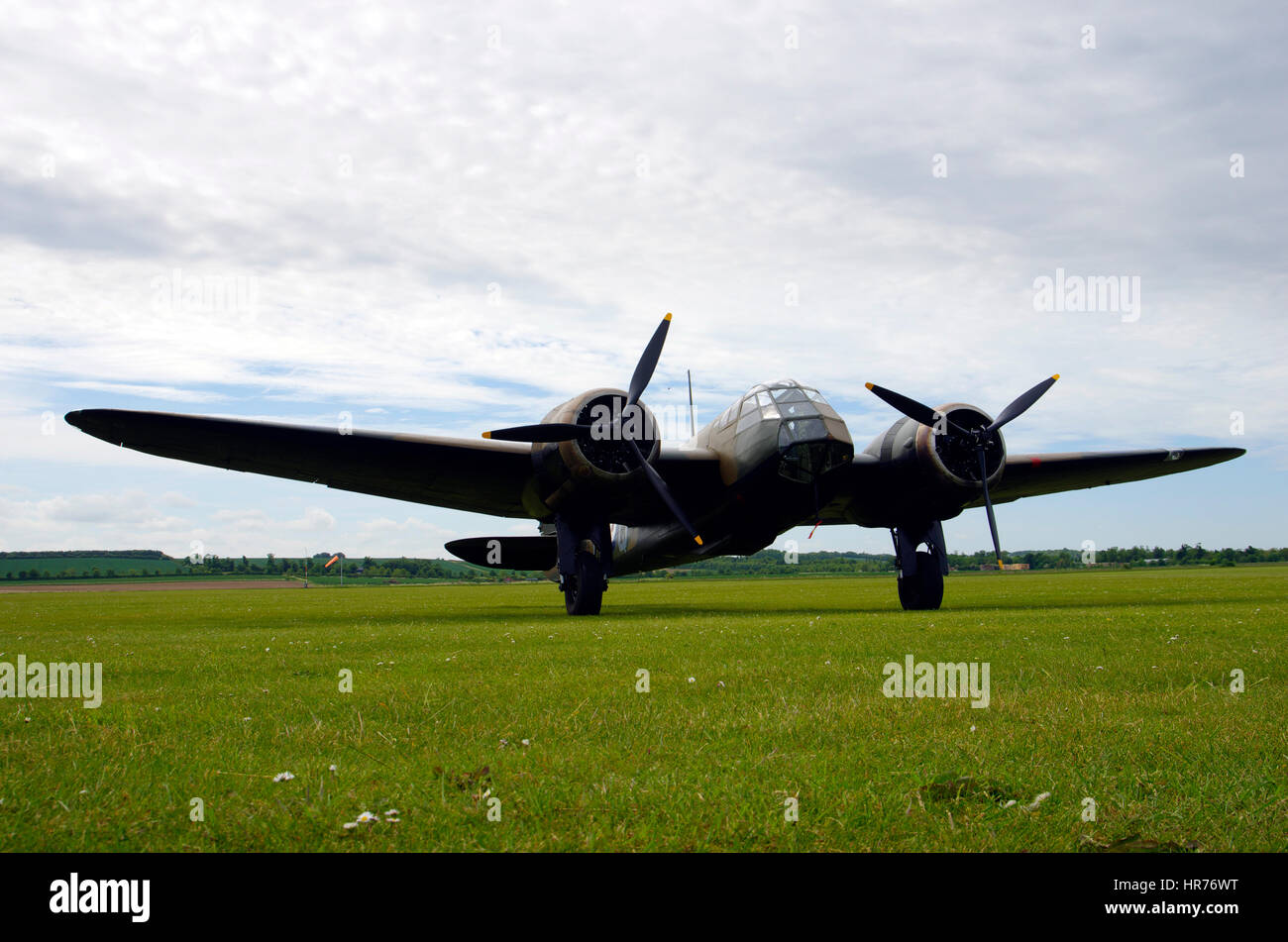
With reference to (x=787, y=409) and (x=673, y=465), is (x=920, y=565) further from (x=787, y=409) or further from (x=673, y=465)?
(x=673, y=465)

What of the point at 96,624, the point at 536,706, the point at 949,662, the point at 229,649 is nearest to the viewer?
the point at 536,706

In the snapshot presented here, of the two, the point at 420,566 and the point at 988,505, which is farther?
the point at 420,566

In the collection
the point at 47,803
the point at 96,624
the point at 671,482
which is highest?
the point at 671,482

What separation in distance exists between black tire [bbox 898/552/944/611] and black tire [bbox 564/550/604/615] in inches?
316

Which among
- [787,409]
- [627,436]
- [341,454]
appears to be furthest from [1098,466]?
[341,454]

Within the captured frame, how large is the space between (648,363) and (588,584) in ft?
18.7

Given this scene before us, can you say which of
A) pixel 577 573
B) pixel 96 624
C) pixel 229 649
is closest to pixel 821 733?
pixel 229 649

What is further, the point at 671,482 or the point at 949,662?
the point at 671,482

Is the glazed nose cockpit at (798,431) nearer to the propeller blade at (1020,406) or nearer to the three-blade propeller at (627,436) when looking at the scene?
the three-blade propeller at (627,436)

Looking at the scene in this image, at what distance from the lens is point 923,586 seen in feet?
70.3

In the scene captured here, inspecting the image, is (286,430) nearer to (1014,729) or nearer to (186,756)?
(186,756)

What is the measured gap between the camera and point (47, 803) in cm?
377

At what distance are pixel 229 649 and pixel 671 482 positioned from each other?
12405 millimetres
